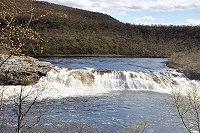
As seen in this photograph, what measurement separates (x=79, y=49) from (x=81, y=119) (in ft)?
136

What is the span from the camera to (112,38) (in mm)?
62219

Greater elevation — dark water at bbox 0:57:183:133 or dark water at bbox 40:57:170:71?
dark water at bbox 40:57:170:71

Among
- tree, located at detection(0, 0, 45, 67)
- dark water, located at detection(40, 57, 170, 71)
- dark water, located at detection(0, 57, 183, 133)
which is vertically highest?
tree, located at detection(0, 0, 45, 67)

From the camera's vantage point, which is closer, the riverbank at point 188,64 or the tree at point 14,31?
the tree at point 14,31

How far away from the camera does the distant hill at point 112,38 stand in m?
54.7

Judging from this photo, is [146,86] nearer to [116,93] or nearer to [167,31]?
[116,93]

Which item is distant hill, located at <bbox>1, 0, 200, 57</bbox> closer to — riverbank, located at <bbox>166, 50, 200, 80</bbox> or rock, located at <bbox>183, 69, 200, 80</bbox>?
riverbank, located at <bbox>166, 50, 200, 80</bbox>

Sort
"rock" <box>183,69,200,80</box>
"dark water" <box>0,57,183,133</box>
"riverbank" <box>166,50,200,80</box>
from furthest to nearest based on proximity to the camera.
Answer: "riverbank" <box>166,50,200,80</box>, "rock" <box>183,69,200,80</box>, "dark water" <box>0,57,183,133</box>

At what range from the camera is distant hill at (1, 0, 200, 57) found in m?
54.7

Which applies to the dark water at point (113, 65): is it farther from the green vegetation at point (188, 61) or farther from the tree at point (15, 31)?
the tree at point (15, 31)

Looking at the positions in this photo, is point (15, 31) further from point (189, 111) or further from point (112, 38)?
point (112, 38)

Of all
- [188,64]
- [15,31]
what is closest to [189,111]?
[15,31]

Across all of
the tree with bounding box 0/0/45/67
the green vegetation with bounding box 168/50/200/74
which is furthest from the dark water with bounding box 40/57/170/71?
the tree with bounding box 0/0/45/67

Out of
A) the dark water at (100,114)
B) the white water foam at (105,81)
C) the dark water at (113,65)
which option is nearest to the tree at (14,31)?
the dark water at (100,114)
